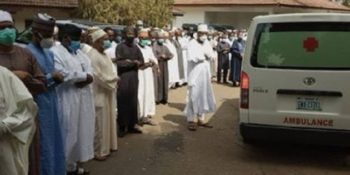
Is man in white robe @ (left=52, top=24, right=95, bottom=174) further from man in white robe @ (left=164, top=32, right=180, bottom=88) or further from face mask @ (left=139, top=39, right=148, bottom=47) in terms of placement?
man in white robe @ (left=164, top=32, right=180, bottom=88)

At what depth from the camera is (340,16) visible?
7180 millimetres

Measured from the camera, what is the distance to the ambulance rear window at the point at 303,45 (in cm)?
725

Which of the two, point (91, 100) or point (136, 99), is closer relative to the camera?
point (91, 100)

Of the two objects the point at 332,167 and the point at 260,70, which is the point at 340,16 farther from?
the point at 332,167

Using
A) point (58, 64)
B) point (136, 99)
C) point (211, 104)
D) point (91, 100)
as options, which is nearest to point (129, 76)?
point (136, 99)

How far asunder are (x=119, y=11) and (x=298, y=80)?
14.9 m

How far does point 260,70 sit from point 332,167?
1599 millimetres

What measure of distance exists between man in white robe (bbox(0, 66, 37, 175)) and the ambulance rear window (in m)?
3.94

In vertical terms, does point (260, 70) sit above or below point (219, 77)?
above

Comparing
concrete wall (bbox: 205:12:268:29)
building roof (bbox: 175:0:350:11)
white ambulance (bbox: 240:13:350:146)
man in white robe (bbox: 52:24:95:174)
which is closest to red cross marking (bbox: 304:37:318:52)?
white ambulance (bbox: 240:13:350:146)

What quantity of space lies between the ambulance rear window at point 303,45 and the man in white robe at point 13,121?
3.94 meters

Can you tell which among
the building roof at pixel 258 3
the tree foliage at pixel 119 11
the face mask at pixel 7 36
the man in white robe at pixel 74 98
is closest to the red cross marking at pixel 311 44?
the man in white robe at pixel 74 98

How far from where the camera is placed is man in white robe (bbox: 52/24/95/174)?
620 cm

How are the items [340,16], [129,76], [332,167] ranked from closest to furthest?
1. [340,16]
2. [332,167]
3. [129,76]
